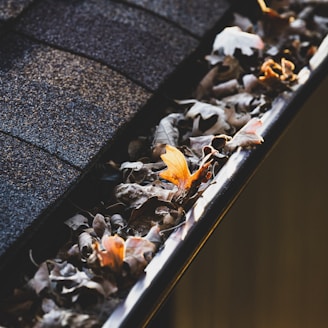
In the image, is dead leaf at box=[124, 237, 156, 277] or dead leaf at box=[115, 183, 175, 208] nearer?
dead leaf at box=[124, 237, 156, 277]

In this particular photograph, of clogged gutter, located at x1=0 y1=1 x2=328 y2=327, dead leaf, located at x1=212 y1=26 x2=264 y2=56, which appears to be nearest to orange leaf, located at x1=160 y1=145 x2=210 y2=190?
clogged gutter, located at x1=0 y1=1 x2=328 y2=327

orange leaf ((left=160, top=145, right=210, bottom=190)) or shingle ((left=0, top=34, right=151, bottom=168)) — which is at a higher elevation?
→ orange leaf ((left=160, top=145, right=210, bottom=190))

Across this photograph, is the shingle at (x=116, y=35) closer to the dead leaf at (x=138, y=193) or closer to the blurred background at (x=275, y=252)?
the dead leaf at (x=138, y=193)

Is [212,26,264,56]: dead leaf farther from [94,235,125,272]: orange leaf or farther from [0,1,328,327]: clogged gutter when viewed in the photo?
[94,235,125,272]: orange leaf

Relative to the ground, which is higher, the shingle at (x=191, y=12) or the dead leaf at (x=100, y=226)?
the shingle at (x=191, y=12)

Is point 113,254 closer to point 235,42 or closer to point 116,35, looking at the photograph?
point 116,35

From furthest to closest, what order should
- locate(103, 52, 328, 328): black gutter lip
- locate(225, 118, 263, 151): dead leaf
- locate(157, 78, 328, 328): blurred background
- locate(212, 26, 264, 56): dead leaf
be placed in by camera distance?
locate(157, 78, 328, 328): blurred background, locate(212, 26, 264, 56): dead leaf, locate(225, 118, 263, 151): dead leaf, locate(103, 52, 328, 328): black gutter lip

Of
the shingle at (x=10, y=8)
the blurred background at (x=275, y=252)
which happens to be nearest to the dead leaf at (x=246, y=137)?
the shingle at (x=10, y=8)

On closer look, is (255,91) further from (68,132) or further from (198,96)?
(68,132)
